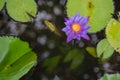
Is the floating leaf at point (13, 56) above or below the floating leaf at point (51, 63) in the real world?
above

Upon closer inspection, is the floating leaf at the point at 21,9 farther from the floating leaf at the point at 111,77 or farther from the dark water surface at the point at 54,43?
the floating leaf at the point at 111,77

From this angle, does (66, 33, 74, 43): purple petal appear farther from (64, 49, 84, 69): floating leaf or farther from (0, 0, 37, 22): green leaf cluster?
(0, 0, 37, 22): green leaf cluster

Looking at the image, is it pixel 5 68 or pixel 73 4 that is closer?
pixel 5 68

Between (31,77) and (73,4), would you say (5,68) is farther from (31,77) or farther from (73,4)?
(73,4)

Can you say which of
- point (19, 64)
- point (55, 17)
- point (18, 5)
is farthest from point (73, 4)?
point (19, 64)

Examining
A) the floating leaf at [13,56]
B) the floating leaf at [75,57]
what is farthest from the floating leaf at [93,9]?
the floating leaf at [13,56]

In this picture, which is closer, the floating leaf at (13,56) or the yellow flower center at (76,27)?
the floating leaf at (13,56)

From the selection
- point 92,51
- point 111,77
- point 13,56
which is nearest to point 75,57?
point 92,51

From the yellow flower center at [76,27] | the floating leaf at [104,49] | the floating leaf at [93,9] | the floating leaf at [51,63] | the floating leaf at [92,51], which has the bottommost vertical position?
the floating leaf at [51,63]
